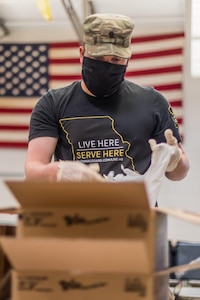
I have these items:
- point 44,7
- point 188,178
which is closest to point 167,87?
point 188,178

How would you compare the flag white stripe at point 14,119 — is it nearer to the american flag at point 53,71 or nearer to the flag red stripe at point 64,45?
the american flag at point 53,71

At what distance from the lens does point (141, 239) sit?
0.97 m

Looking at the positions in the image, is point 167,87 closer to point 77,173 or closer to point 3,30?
point 3,30

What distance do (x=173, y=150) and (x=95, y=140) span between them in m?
0.40

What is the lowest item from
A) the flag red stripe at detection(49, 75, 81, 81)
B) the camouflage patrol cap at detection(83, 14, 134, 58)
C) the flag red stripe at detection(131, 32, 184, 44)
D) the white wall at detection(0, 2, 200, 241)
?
the white wall at detection(0, 2, 200, 241)

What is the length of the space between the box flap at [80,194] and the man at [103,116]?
2.30 ft

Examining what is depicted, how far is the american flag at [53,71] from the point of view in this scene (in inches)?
197

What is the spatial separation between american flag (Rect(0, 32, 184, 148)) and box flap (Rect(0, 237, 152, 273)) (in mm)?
4136

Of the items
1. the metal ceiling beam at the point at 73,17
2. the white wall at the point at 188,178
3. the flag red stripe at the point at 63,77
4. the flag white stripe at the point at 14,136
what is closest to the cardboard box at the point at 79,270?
the metal ceiling beam at the point at 73,17

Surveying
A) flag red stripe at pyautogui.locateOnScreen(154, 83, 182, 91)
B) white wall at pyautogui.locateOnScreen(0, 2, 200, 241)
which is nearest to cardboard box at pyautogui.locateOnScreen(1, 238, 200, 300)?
flag red stripe at pyautogui.locateOnScreen(154, 83, 182, 91)

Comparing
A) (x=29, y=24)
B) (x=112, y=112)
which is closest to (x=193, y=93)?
(x=29, y=24)

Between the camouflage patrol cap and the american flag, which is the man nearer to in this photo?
the camouflage patrol cap

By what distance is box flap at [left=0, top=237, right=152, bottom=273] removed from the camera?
0.94 metres

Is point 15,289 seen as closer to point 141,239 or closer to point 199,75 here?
point 141,239
